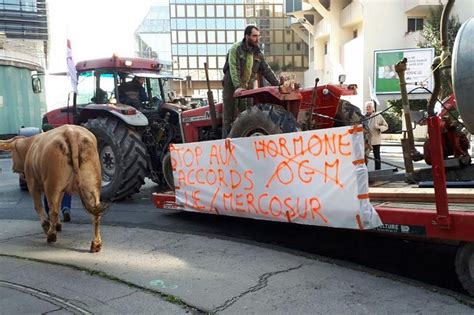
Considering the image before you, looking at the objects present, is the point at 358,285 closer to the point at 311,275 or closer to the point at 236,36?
the point at 311,275

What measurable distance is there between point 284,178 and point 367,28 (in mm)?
26719

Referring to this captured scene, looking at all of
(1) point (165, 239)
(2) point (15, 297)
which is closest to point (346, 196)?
(1) point (165, 239)

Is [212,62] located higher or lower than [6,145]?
higher

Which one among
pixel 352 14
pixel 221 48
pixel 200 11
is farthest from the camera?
pixel 200 11

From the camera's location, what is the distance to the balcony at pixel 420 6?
1108 inches

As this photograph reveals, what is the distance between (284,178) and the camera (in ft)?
17.6

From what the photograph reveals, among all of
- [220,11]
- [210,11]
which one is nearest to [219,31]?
[220,11]

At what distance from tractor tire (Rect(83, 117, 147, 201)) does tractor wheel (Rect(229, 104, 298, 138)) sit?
2597mm

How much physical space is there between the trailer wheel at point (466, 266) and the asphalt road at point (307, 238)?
361mm

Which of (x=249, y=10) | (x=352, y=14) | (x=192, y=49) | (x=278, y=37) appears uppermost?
(x=249, y=10)

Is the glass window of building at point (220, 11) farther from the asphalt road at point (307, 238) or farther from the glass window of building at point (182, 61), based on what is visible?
the asphalt road at point (307, 238)

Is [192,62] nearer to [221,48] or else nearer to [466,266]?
[221,48]

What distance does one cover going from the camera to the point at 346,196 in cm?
472

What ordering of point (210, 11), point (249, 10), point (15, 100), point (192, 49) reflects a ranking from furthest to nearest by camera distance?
1. point (210, 11)
2. point (249, 10)
3. point (192, 49)
4. point (15, 100)
